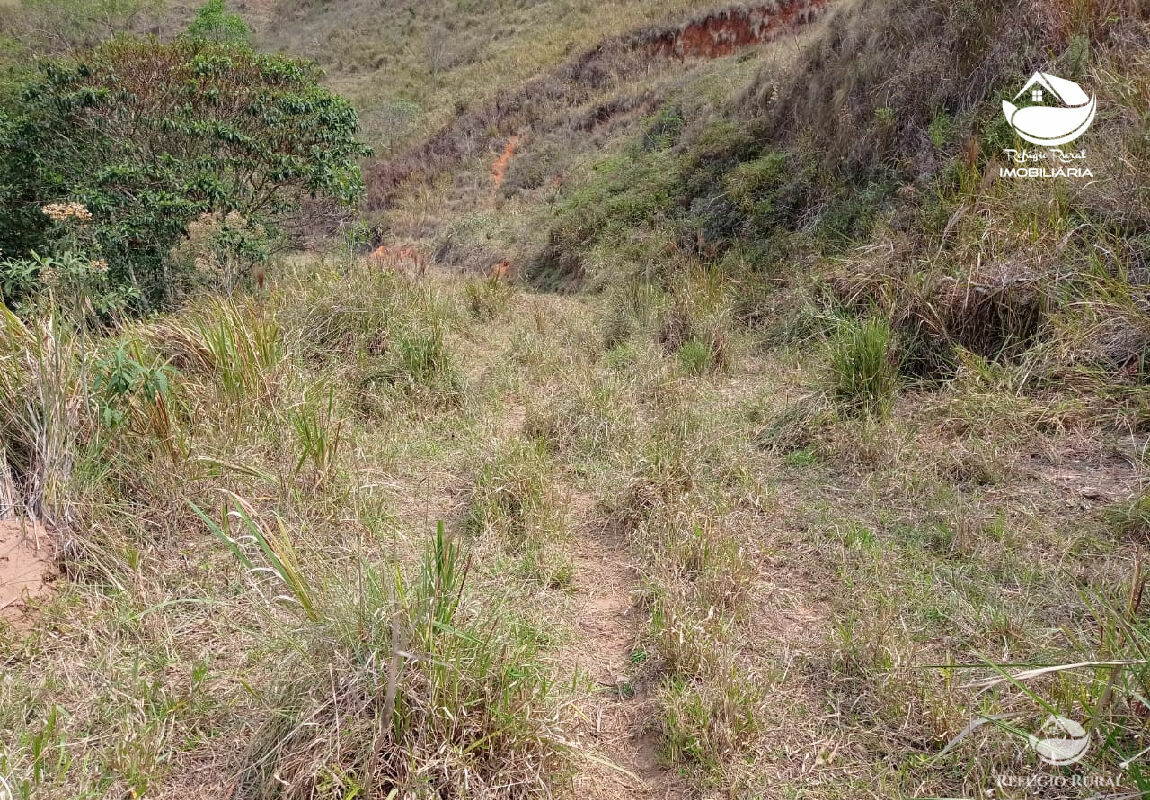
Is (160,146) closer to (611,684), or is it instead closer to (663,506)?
(663,506)

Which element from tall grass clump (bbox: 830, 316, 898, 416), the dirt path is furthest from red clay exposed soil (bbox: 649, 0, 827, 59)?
the dirt path

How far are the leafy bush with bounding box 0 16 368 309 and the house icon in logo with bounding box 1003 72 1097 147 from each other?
7032 mm

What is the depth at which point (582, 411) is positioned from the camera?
427 centimetres

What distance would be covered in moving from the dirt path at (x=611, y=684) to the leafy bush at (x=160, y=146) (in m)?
Answer: 5.71

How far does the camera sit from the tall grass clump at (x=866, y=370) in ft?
13.0

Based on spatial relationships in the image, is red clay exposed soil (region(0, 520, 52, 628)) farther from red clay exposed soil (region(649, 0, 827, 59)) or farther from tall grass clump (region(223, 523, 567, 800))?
red clay exposed soil (region(649, 0, 827, 59))

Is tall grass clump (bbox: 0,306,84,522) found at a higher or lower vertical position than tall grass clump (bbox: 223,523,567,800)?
Result: higher

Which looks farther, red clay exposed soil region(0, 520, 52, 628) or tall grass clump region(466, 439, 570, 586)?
tall grass clump region(466, 439, 570, 586)

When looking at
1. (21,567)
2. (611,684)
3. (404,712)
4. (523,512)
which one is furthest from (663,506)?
(21,567)

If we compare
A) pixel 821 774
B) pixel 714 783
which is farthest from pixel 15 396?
pixel 821 774

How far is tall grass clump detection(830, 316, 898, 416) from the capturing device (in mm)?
3971

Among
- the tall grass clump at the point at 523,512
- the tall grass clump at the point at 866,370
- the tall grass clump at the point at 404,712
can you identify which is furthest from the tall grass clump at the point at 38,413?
the tall grass clump at the point at 866,370

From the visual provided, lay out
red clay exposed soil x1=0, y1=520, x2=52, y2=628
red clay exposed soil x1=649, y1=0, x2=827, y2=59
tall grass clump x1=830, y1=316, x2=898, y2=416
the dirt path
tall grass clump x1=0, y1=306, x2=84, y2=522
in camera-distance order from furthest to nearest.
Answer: red clay exposed soil x1=649, y1=0, x2=827, y2=59
tall grass clump x1=830, y1=316, x2=898, y2=416
tall grass clump x1=0, y1=306, x2=84, y2=522
red clay exposed soil x1=0, y1=520, x2=52, y2=628
the dirt path

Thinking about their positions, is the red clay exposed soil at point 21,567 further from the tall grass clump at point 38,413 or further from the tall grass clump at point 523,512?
the tall grass clump at point 523,512
